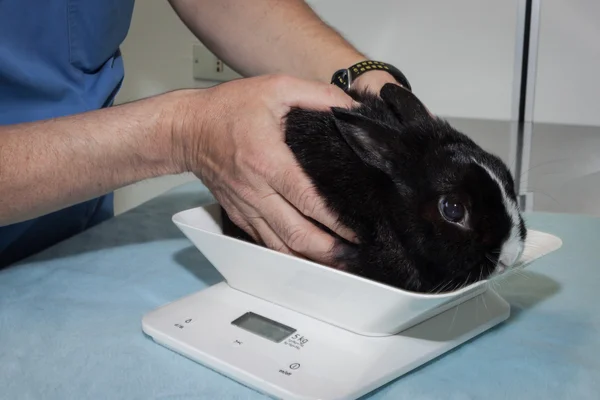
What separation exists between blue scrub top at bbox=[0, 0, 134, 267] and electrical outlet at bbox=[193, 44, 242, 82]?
1.09 m

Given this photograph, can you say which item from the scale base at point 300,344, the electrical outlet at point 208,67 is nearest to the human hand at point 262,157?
the scale base at point 300,344

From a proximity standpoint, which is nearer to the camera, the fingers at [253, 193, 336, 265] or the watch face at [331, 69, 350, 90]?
the fingers at [253, 193, 336, 265]

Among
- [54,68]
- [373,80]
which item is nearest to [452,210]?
[373,80]

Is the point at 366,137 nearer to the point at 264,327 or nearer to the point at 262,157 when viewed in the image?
the point at 262,157

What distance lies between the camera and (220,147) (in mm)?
935

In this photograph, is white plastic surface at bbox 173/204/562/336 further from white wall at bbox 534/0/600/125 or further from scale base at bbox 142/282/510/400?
white wall at bbox 534/0/600/125

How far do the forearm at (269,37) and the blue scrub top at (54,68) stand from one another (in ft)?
0.53

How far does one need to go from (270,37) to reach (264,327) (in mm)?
675

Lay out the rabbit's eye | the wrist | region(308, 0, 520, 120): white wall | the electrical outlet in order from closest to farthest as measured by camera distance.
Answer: the rabbit's eye
the wrist
region(308, 0, 520, 120): white wall
the electrical outlet

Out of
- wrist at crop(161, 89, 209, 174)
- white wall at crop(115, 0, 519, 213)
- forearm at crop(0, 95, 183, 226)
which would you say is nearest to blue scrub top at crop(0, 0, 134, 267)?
forearm at crop(0, 95, 183, 226)

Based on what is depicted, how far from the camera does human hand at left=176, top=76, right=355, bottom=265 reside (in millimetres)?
885

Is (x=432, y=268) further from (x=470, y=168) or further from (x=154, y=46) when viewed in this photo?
(x=154, y=46)

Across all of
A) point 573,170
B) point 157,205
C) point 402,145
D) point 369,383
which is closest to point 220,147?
point 402,145

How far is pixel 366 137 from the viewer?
860mm
